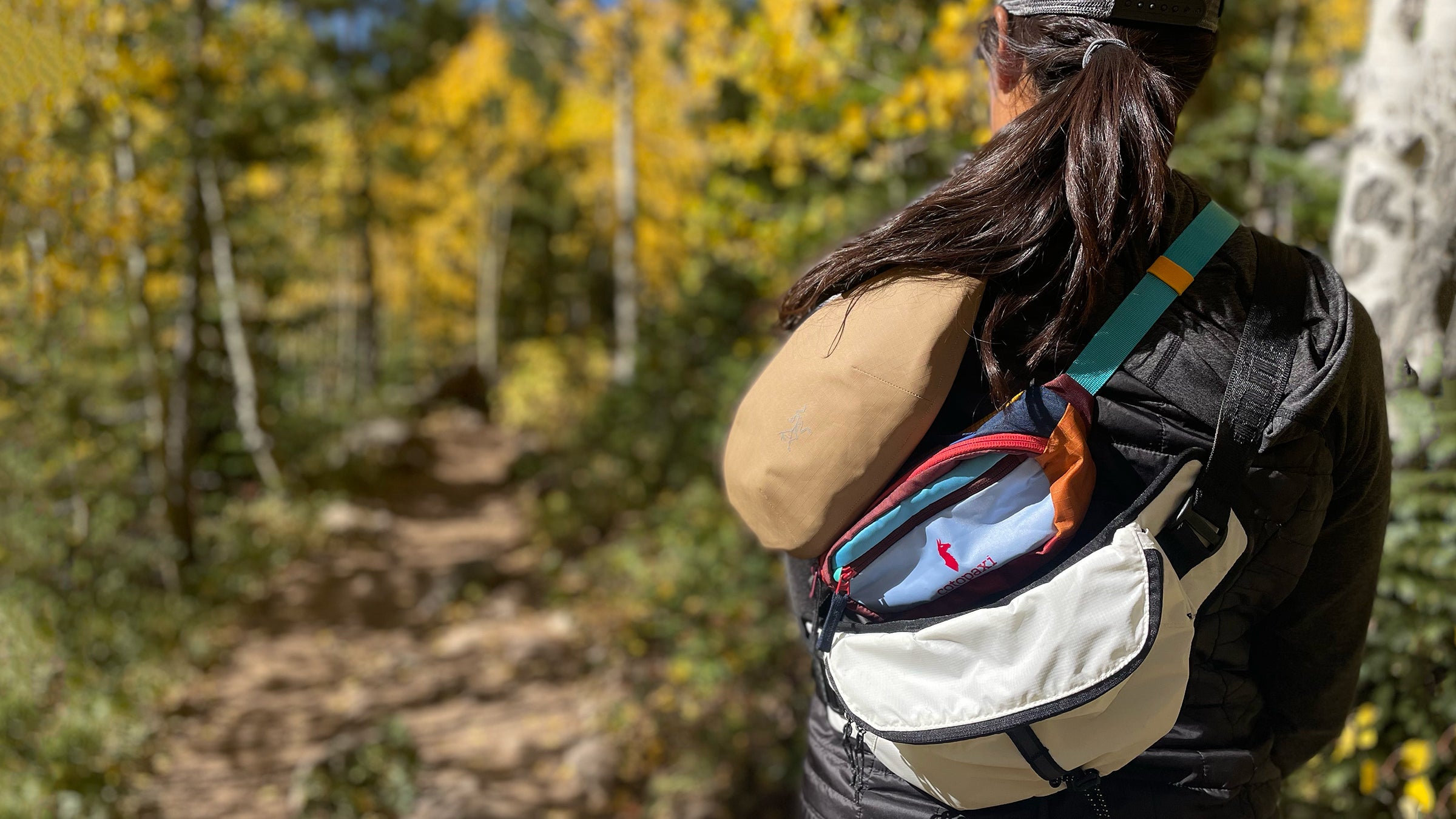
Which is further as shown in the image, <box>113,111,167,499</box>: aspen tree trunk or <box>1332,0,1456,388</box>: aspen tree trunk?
<box>113,111,167,499</box>: aspen tree trunk

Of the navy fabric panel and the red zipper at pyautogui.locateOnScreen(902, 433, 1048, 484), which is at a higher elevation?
the navy fabric panel

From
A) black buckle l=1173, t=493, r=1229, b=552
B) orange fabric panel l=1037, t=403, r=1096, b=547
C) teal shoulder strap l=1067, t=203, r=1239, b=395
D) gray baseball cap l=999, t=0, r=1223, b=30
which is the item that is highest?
gray baseball cap l=999, t=0, r=1223, b=30

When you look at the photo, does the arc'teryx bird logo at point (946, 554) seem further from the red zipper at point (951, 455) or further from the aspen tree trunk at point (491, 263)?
the aspen tree trunk at point (491, 263)

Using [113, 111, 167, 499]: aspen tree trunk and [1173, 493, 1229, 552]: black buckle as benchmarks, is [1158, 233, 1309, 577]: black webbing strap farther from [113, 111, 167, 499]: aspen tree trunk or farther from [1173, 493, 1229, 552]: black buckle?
[113, 111, 167, 499]: aspen tree trunk

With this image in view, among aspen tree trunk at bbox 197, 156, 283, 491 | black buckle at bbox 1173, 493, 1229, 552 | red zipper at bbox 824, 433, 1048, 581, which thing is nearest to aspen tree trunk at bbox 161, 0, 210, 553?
aspen tree trunk at bbox 197, 156, 283, 491

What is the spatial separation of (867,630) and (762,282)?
510 centimetres

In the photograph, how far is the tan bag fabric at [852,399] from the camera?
86 cm

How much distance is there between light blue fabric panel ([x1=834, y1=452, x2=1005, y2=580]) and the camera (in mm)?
885

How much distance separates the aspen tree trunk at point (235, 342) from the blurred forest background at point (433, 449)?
0.12ft

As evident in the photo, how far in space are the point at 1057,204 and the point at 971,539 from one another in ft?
1.12

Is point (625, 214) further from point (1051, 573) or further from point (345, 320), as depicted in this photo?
point (1051, 573)

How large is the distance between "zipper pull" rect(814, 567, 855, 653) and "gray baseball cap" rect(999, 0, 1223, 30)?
0.63 m

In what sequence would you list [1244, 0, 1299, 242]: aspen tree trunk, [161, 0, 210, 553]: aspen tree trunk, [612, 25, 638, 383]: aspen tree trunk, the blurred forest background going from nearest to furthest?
the blurred forest background < [1244, 0, 1299, 242]: aspen tree trunk < [161, 0, 210, 553]: aspen tree trunk < [612, 25, 638, 383]: aspen tree trunk

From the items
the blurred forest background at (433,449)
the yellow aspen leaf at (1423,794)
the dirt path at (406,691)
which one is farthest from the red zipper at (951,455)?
the dirt path at (406,691)
